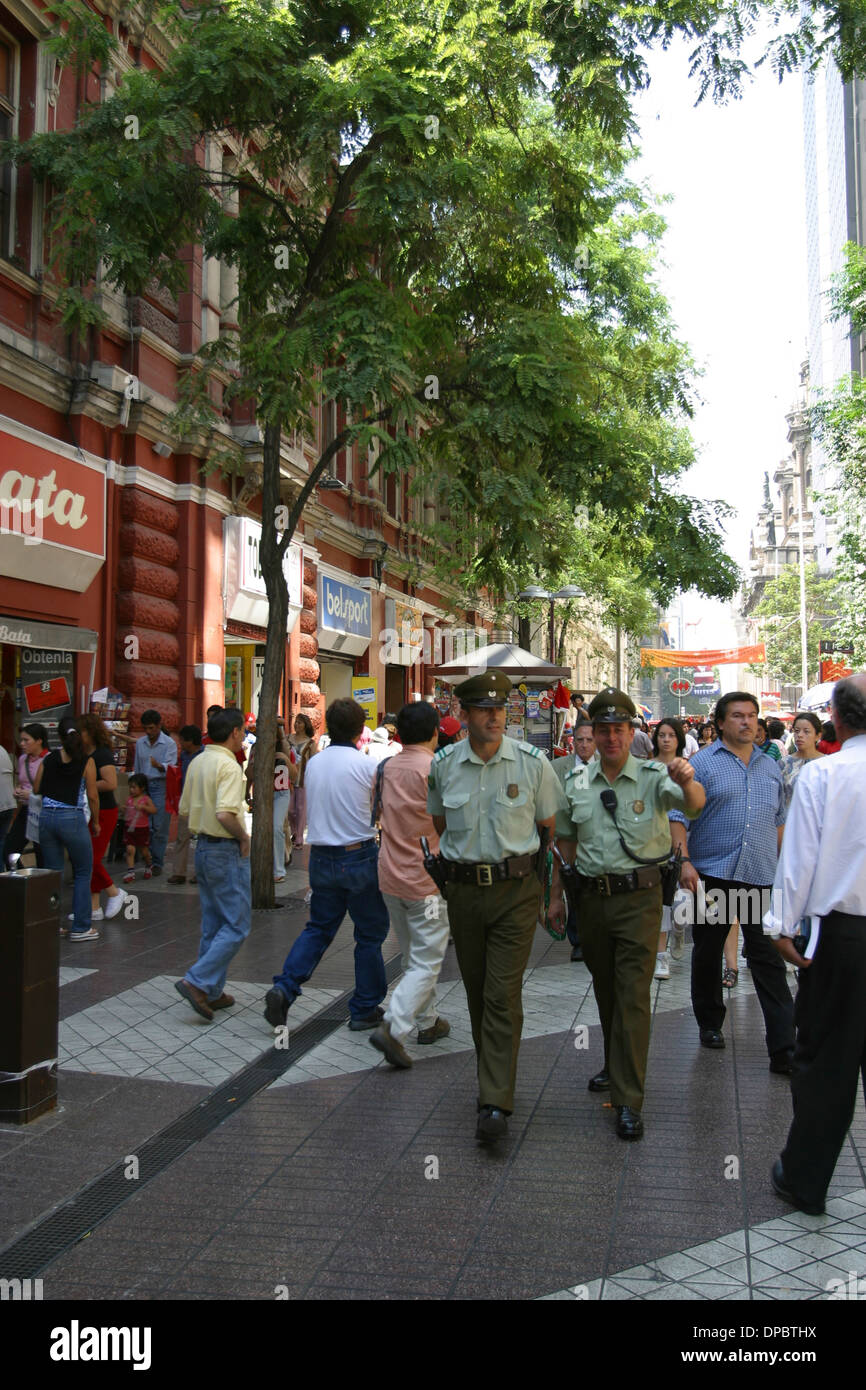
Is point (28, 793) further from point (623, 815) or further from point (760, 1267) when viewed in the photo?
point (760, 1267)

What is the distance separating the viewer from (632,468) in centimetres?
1139

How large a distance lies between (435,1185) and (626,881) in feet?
4.97

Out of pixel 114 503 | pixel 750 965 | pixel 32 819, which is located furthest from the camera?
pixel 114 503

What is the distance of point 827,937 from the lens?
4.04m

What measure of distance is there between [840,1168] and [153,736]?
9685mm

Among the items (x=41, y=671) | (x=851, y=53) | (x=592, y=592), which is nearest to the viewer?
(x=851, y=53)

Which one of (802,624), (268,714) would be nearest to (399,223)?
(268,714)

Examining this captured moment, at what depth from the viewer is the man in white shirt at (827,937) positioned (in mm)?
3977

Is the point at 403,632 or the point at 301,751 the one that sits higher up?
the point at 403,632

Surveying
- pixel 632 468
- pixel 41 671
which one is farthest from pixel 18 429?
pixel 632 468

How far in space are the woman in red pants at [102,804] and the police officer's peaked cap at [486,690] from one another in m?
4.63

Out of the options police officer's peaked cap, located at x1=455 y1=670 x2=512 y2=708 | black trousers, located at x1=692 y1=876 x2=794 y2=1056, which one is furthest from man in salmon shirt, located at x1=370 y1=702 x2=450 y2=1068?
black trousers, located at x1=692 y1=876 x2=794 y2=1056

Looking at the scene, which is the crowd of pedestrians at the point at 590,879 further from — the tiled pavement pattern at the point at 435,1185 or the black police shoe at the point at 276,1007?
the tiled pavement pattern at the point at 435,1185

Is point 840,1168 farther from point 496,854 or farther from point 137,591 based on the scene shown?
point 137,591
